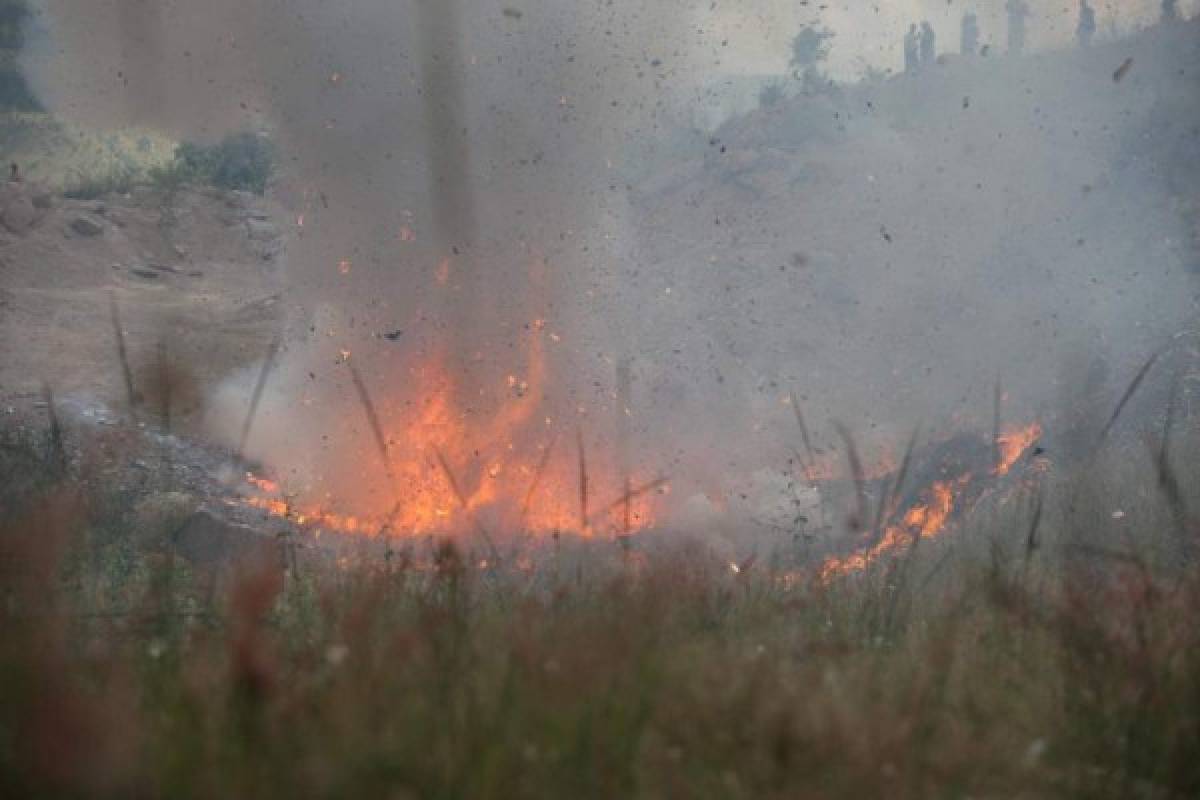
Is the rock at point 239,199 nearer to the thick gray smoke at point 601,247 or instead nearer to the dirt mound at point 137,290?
the dirt mound at point 137,290

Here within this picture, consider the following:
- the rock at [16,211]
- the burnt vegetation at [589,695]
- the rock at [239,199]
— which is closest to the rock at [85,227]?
the rock at [16,211]

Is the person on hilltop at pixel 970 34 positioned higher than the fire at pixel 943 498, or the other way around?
the person on hilltop at pixel 970 34

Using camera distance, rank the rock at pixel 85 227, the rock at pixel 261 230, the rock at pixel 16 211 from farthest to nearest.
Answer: the rock at pixel 261 230 → the rock at pixel 85 227 → the rock at pixel 16 211

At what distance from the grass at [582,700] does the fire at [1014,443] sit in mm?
7977

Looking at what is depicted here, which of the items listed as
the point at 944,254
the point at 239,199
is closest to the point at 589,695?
the point at 944,254

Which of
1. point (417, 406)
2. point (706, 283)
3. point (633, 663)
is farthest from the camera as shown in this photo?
point (706, 283)

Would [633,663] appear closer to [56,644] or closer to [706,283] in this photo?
[56,644]

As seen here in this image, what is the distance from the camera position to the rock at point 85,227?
23.8 m

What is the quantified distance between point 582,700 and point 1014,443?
1177cm

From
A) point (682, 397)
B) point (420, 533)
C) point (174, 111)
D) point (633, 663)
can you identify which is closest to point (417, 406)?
point (420, 533)

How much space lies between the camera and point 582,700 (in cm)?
317

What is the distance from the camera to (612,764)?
294 centimetres

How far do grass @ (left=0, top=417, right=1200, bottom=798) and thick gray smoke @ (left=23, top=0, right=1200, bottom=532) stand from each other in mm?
8575

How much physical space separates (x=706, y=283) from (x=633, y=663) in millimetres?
16587
